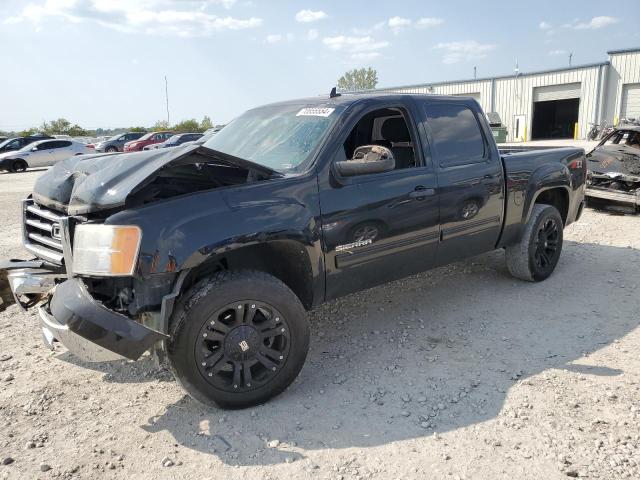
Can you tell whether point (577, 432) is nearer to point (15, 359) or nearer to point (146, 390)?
point (146, 390)

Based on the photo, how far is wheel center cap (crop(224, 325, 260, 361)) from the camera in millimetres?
3027

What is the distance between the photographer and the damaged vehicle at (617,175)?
8562 millimetres

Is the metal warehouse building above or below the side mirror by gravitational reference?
above

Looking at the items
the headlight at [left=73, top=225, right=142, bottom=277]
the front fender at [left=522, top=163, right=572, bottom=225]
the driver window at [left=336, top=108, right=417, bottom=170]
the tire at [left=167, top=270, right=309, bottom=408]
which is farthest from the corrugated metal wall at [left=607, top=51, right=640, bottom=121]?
the headlight at [left=73, top=225, right=142, bottom=277]

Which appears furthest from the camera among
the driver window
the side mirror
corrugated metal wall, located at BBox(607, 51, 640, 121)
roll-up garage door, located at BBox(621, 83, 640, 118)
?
roll-up garage door, located at BBox(621, 83, 640, 118)

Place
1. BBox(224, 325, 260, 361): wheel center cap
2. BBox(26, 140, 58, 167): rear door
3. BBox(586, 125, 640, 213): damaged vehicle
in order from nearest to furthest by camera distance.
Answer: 1. BBox(224, 325, 260, 361): wheel center cap
2. BBox(586, 125, 640, 213): damaged vehicle
3. BBox(26, 140, 58, 167): rear door

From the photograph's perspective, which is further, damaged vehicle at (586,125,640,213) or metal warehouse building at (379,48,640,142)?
metal warehouse building at (379,48,640,142)

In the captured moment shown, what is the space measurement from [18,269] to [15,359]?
895mm

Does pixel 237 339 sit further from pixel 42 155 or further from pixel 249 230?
pixel 42 155

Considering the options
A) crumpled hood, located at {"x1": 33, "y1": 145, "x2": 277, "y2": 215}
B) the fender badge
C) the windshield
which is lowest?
the fender badge

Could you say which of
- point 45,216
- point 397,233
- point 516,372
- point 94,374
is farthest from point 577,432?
point 45,216

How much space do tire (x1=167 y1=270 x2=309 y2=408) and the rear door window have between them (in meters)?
1.92

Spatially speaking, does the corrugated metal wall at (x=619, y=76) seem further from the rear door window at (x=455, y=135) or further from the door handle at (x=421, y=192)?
the door handle at (x=421, y=192)

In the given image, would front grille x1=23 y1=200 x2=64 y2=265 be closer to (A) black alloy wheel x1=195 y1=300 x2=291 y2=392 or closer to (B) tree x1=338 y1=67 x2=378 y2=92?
(A) black alloy wheel x1=195 y1=300 x2=291 y2=392
